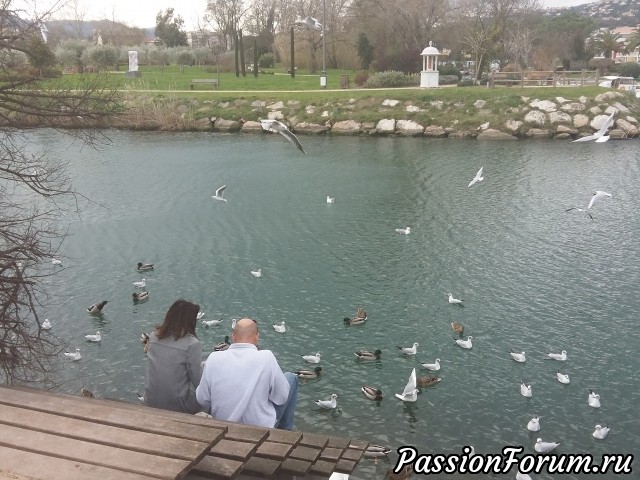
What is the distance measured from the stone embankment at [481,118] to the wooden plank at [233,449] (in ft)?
149

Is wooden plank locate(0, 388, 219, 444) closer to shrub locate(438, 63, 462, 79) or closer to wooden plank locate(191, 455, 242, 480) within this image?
wooden plank locate(191, 455, 242, 480)

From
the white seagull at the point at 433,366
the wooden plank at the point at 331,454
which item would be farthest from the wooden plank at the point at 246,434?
the white seagull at the point at 433,366

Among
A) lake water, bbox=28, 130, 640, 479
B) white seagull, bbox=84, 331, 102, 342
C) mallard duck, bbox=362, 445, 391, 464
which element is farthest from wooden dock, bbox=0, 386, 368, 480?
white seagull, bbox=84, 331, 102, 342

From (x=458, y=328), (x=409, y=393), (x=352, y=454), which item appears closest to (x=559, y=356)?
(x=458, y=328)

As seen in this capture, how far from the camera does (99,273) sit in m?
20.0

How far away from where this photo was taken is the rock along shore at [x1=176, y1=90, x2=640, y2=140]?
4741cm

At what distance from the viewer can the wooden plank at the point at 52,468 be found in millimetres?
4258

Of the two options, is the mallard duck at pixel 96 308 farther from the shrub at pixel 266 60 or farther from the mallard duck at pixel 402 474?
the shrub at pixel 266 60

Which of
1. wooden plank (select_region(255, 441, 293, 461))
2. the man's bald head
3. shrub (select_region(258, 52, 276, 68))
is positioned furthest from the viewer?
shrub (select_region(258, 52, 276, 68))

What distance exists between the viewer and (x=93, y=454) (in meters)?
4.57

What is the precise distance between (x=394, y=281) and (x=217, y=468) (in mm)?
14591

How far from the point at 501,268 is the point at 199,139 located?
3295cm

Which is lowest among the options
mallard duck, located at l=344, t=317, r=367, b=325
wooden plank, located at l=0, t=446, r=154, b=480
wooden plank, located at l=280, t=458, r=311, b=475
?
mallard duck, located at l=344, t=317, r=367, b=325

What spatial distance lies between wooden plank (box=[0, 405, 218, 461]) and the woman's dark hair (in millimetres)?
2125
